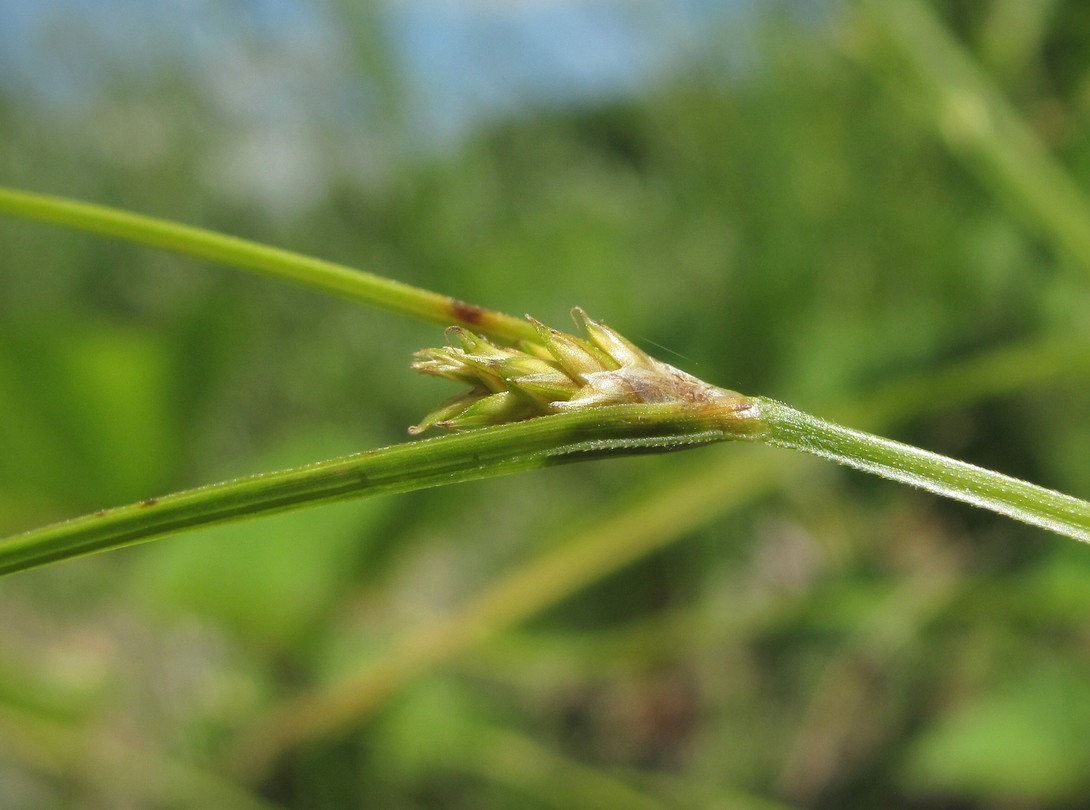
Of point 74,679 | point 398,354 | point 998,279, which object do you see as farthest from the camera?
point 398,354

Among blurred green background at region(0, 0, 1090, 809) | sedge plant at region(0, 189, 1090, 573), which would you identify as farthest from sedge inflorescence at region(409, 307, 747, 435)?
blurred green background at region(0, 0, 1090, 809)

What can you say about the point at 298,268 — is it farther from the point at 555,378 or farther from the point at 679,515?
the point at 679,515

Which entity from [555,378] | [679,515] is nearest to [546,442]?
[555,378]

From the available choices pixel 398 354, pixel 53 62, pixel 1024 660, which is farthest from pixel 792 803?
pixel 53 62

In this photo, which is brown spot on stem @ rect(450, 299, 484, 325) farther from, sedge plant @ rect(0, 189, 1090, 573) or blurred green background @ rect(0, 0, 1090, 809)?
blurred green background @ rect(0, 0, 1090, 809)

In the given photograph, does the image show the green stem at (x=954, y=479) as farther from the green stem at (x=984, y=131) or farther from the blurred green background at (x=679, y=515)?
the green stem at (x=984, y=131)

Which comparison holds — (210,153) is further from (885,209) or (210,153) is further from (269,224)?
(885,209)

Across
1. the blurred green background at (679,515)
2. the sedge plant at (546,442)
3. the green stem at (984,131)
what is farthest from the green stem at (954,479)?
the green stem at (984,131)
